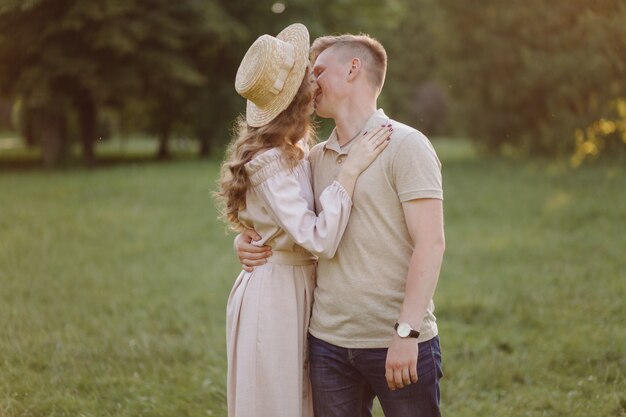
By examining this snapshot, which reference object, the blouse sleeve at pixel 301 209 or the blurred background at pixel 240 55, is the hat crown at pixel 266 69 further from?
the blurred background at pixel 240 55

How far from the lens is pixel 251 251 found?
3100 millimetres

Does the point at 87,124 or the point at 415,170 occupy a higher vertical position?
the point at 415,170

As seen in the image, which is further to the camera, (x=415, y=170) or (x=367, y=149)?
(x=367, y=149)

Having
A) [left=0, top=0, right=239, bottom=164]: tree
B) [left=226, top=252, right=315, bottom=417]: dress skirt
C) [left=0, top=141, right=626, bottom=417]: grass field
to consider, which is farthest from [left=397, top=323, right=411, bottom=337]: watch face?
[left=0, top=0, right=239, bottom=164]: tree

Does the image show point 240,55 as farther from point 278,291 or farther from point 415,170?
point 415,170

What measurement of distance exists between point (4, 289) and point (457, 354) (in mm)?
4851

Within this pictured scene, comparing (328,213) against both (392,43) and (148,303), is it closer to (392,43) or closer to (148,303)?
(148,303)

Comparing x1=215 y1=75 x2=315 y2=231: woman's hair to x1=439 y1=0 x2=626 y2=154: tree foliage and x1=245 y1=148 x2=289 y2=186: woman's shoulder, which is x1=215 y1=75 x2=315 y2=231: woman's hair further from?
x1=439 y1=0 x2=626 y2=154: tree foliage

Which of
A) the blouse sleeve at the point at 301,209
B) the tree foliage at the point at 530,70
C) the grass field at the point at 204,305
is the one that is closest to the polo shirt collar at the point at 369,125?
the blouse sleeve at the point at 301,209

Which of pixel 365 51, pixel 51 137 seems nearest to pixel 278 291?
pixel 365 51

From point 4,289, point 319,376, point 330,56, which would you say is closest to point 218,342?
point 4,289

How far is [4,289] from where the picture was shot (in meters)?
7.55

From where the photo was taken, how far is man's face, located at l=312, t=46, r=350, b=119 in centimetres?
296

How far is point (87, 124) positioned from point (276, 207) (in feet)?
73.6
